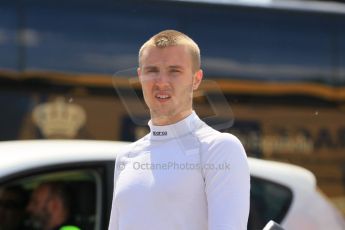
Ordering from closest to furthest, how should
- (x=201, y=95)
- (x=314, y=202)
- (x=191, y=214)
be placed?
(x=191, y=214)
(x=201, y=95)
(x=314, y=202)

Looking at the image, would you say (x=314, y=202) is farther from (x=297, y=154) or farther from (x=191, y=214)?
(x=297, y=154)

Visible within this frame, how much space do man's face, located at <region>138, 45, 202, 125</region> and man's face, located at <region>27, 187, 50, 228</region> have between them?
1.69 meters

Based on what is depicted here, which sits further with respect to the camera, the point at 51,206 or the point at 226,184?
the point at 51,206

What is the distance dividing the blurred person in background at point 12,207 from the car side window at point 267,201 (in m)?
1.01

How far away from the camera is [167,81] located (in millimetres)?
2066

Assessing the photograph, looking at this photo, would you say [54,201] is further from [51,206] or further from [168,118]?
[168,118]

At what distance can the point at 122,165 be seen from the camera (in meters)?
2.14

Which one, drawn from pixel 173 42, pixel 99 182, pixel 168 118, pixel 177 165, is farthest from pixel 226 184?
pixel 99 182

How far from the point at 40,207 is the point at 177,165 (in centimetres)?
186

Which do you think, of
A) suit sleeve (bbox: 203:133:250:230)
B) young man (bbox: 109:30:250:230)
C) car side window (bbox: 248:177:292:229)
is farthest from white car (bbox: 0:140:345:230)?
suit sleeve (bbox: 203:133:250:230)

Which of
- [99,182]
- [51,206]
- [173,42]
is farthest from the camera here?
[51,206]

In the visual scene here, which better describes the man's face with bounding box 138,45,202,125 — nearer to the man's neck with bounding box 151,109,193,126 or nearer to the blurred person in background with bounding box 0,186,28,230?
the man's neck with bounding box 151,109,193,126

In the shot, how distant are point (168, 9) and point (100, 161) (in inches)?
179

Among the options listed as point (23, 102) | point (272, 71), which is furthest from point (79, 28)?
point (272, 71)
